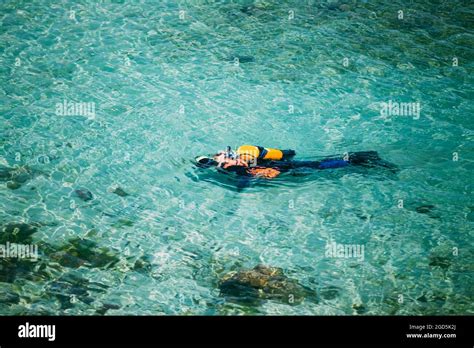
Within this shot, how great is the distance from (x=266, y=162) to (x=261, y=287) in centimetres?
310

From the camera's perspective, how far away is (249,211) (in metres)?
9.64

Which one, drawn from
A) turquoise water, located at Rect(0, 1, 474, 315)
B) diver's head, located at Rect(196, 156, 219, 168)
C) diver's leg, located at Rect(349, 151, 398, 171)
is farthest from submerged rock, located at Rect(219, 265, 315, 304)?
diver's leg, located at Rect(349, 151, 398, 171)

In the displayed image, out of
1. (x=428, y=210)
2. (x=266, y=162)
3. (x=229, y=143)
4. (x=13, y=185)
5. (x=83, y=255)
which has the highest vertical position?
(x=229, y=143)

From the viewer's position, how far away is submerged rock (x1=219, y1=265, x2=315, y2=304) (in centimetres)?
784

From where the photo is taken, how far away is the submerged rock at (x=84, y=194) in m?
9.72

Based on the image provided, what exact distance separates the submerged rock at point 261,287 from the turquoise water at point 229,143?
0.49 ft

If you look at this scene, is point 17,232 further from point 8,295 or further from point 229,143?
point 229,143

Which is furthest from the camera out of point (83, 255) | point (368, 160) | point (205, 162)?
point (368, 160)

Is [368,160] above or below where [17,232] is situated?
above

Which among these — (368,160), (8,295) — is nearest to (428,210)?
(368,160)

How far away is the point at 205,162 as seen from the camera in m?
10.3

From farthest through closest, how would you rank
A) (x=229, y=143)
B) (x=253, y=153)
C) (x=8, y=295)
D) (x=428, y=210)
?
1. (x=229, y=143)
2. (x=253, y=153)
3. (x=428, y=210)
4. (x=8, y=295)

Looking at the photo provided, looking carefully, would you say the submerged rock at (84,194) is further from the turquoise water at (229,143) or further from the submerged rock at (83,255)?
the submerged rock at (83,255)

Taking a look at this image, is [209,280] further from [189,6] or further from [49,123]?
[189,6]
